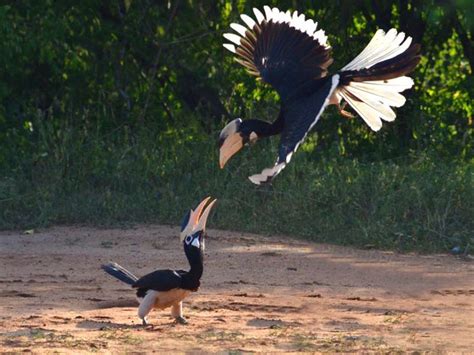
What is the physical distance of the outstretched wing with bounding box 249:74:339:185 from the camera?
633cm

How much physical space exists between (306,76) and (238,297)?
1.52m

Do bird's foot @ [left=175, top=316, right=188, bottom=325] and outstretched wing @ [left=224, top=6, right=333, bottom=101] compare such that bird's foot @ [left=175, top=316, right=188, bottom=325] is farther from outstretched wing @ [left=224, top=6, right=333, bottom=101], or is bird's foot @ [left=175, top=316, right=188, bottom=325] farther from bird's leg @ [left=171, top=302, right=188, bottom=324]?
outstretched wing @ [left=224, top=6, right=333, bottom=101]

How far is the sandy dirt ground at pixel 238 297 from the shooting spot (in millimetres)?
6156

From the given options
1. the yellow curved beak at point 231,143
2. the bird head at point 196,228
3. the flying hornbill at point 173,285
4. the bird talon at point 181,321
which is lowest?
the bird talon at point 181,321

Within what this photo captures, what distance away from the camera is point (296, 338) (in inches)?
247

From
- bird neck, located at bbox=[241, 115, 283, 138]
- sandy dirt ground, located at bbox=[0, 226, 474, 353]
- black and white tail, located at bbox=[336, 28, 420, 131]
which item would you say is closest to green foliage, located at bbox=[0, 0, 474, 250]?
sandy dirt ground, located at bbox=[0, 226, 474, 353]

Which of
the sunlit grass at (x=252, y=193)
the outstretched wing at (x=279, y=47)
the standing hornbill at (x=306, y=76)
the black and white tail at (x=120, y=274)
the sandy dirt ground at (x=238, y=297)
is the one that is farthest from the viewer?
the sunlit grass at (x=252, y=193)

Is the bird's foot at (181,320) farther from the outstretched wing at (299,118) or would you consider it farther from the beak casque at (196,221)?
the outstretched wing at (299,118)

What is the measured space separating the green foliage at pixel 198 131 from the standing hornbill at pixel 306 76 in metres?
2.09

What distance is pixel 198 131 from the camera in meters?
12.2

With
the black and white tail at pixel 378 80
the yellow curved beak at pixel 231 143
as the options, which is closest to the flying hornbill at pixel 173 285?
the yellow curved beak at pixel 231 143

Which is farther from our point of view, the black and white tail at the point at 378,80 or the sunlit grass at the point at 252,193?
the sunlit grass at the point at 252,193

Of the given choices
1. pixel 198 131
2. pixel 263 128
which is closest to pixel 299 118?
pixel 263 128

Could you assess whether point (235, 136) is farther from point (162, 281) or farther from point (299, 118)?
point (162, 281)
